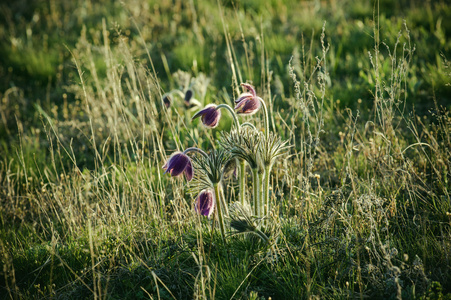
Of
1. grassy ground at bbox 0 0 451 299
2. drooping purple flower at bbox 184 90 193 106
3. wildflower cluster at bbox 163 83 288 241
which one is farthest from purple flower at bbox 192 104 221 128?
drooping purple flower at bbox 184 90 193 106

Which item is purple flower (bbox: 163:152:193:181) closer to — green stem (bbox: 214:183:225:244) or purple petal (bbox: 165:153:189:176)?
purple petal (bbox: 165:153:189:176)

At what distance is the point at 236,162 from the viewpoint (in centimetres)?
194

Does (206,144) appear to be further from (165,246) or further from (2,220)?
(2,220)

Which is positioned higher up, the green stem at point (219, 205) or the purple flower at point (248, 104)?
the purple flower at point (248, 104)

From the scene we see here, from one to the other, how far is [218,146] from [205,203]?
1.27 m

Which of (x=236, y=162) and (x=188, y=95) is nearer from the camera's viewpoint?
(x=236, y=162)

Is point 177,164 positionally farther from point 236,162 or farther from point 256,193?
point 256,193

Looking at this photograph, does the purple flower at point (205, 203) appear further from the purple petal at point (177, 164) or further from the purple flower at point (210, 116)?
the purple flower at point (210, 116)

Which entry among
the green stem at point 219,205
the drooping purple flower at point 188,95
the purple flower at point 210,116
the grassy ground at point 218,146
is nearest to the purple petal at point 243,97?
the purple flower at point 210,116

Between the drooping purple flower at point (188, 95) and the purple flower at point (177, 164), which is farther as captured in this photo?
the drooping purple flower at point (188, 95)

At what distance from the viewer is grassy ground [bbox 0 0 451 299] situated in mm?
1896

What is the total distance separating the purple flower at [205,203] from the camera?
6.05 ft

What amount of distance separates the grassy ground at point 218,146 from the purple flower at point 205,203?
0.13 m

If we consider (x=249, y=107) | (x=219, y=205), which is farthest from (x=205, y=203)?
(x=249, y=107)
